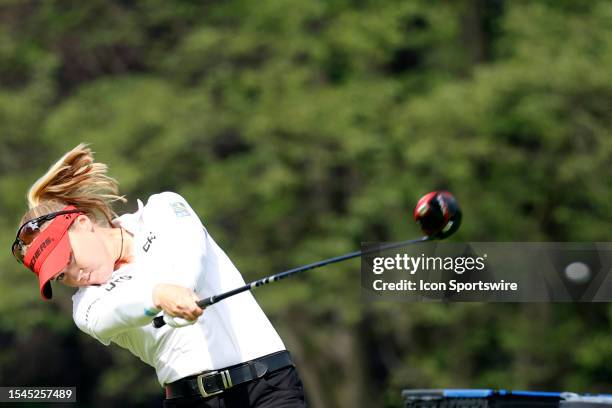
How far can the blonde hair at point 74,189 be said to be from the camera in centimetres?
436

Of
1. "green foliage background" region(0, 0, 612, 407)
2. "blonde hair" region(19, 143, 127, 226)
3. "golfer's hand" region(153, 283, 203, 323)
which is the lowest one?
"golfer's hand" region(153, 283, 203, 323)

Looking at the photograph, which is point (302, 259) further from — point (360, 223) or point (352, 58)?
point (352, 58)

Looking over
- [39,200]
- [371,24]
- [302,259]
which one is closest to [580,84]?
[371,24]

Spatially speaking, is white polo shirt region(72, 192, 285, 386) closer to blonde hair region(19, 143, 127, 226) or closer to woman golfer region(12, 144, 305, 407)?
woman golfer region(12, 144, 305, 407)

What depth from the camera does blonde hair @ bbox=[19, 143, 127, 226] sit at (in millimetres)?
4359

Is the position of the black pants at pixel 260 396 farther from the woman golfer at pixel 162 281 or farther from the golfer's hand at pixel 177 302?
the golfer's hand at pixel 177 302

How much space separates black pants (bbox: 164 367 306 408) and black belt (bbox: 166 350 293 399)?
0.02 meters

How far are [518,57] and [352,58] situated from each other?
2470mm

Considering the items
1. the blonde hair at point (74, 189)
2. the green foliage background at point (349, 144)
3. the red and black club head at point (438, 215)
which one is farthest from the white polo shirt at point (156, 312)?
the green foliage background at point (349, 144)

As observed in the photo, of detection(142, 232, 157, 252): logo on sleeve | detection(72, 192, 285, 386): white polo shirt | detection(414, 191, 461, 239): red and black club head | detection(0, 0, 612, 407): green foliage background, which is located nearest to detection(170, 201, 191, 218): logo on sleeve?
detection(72, 192, 285, 386): white polo shirt

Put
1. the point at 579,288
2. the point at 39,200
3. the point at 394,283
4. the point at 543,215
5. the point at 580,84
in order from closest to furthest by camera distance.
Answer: the point at 39,200, the point at 394,283, the point at 579,288, the point at 580,84, the point at 543,215

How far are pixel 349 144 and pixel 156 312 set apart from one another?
38.4 feet

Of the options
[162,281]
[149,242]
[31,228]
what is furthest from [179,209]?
[31,228]

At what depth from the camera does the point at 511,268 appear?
31.8 ft
